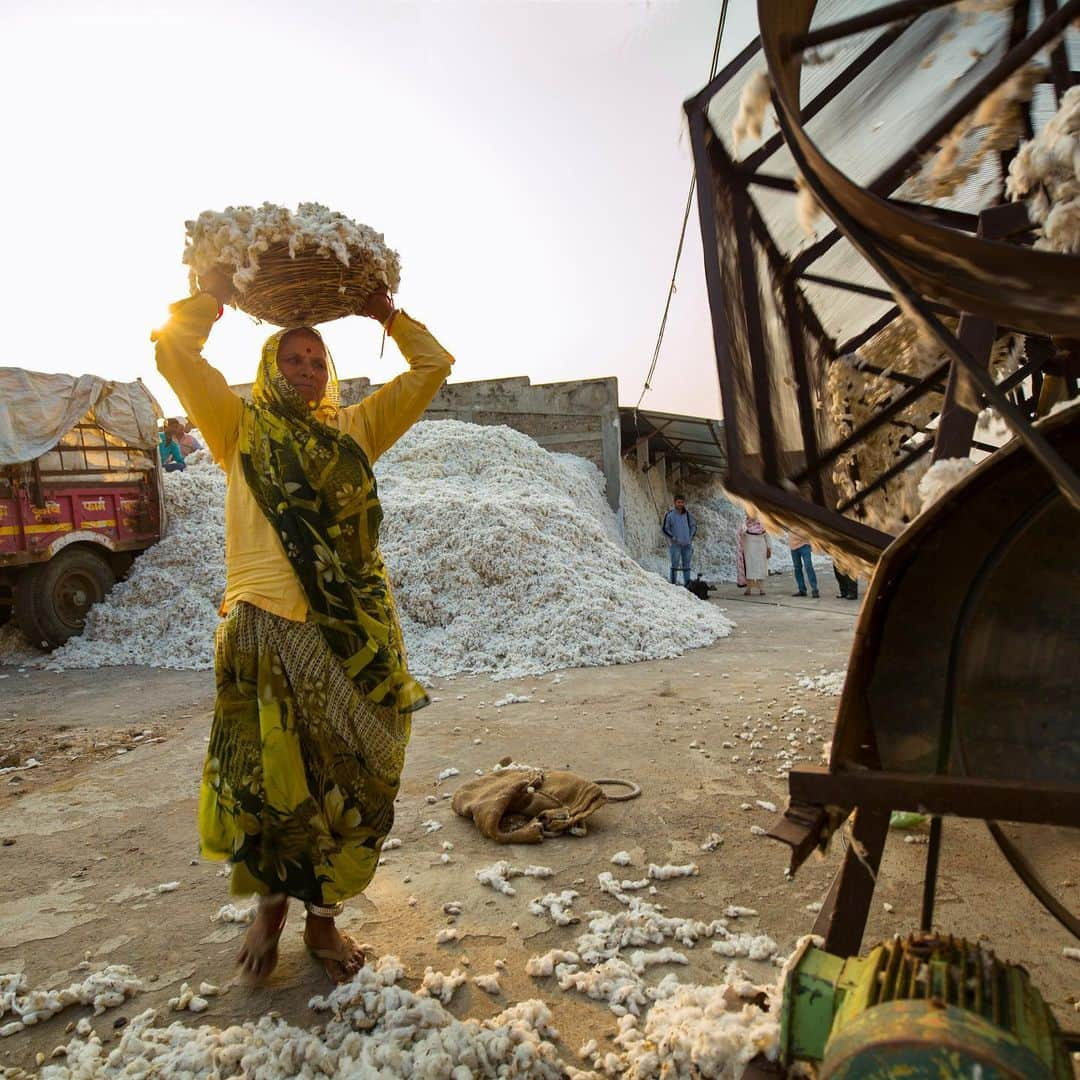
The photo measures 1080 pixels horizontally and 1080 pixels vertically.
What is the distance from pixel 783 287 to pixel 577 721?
316cm

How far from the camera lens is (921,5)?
4.33 feet

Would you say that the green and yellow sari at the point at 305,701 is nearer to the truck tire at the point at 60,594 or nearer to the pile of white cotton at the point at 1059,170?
the pile of white cotton at the point at 1059,170

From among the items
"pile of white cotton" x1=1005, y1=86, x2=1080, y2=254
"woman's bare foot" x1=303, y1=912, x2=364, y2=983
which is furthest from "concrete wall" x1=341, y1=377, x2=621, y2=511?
"pile of white cotton" x1=1005, y1=86, x2=1080, y2=254

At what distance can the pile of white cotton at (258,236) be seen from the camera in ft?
7.14

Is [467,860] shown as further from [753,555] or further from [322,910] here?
[753,555]

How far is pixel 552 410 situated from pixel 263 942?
1254 cm

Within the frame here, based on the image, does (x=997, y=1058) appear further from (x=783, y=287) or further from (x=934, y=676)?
(x=783, y=287)

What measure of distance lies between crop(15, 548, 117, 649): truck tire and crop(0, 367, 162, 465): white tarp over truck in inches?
48.1

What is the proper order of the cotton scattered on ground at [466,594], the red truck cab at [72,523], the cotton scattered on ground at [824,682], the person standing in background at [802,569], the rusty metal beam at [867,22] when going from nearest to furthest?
the rusty metal beam at [867,22] < the cotton scattered on ground at [824,682] < the cotton scattered on ground at [466,594] < the red truck cab at [72,523] < the person standing in background at [802,569]

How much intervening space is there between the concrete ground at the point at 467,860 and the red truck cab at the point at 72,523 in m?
2.62

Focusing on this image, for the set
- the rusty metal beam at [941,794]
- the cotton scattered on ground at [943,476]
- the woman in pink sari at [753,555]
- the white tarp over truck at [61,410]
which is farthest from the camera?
the woman in pink sari at [753,555]

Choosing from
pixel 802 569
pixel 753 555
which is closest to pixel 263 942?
pixel 802 569

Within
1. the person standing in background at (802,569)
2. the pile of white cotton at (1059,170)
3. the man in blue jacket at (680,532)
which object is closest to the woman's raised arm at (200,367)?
the pile of white cotton at (1059,170)

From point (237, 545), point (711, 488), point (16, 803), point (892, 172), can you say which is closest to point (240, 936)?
point (237, 545)
